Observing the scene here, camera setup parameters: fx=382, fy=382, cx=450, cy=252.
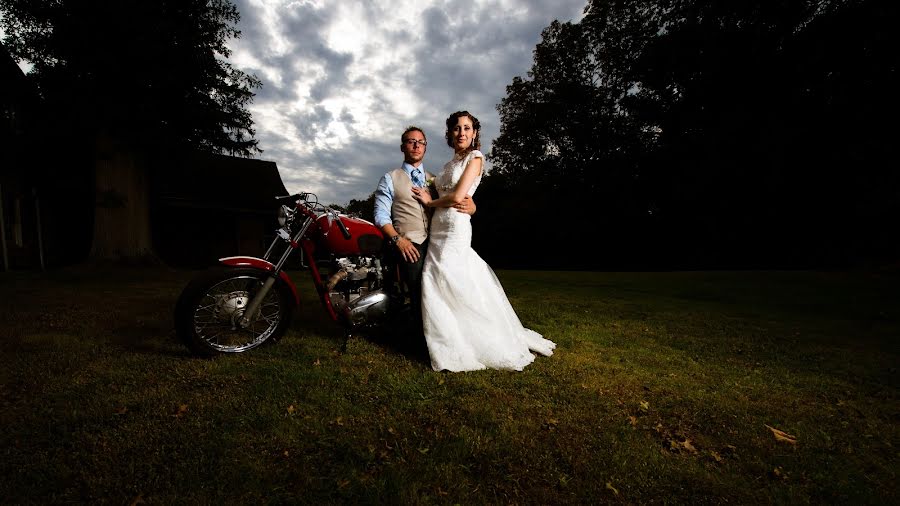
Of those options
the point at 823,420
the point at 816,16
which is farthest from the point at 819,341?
the point at 816,16

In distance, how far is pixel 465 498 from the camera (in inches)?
73.4

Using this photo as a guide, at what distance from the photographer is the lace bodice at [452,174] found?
11.8ft

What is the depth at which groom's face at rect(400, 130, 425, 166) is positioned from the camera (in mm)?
3697

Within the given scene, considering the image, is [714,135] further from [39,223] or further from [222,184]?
[39,223]

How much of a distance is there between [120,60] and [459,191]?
11.8 metres

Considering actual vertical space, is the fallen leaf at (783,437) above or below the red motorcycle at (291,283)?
below

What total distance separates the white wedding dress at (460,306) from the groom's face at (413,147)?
0.30 metres

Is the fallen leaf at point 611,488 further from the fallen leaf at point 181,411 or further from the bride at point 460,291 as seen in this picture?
the fallen leaf at point 181,411

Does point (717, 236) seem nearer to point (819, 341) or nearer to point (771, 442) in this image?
point (819, 341)

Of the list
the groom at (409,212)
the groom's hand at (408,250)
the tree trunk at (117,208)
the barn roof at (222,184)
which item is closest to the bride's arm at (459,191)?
the groom at (409,212)

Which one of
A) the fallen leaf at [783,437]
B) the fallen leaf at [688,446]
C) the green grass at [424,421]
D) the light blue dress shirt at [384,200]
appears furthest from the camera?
the light blue dress shirt at [384,200]

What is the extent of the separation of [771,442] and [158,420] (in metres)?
3.98

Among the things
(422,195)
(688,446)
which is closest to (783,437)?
(688,446)

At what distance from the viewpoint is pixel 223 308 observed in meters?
3.43
